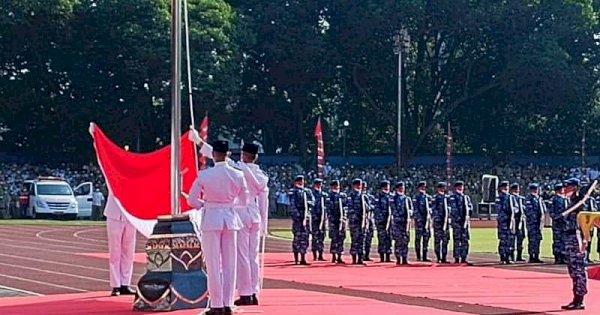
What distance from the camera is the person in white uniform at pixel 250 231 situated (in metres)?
14.4

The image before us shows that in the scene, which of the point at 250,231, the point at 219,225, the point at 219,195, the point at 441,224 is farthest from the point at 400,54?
the point at 219,225

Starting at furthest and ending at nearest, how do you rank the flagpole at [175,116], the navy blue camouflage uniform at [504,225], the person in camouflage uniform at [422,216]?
the navy blue camouflage uniform at [504,225] < the person in camouflage uniform at [422,216] < the flagpole at [175,116]

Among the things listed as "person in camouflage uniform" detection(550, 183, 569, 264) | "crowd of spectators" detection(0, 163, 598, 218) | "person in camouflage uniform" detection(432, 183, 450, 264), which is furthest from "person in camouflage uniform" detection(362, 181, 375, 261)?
"crowd of spectators" detection(0, 163, 598, 218)

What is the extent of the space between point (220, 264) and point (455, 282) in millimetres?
6916

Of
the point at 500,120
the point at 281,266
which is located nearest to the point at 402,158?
the point at 500,120

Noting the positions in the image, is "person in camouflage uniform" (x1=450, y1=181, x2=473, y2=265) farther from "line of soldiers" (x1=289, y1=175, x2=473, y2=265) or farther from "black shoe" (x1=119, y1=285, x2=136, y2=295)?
"black shoe" (x1=119, y1=285, x2=136, y2=295)

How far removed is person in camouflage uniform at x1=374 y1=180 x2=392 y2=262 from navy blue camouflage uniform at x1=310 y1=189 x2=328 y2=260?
1.16 metres

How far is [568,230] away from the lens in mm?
15172

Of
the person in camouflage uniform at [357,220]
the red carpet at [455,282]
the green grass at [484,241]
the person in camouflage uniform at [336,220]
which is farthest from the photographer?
the green grass at [484,241]

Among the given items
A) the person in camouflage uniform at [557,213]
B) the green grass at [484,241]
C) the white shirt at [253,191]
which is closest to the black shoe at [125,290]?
the white shirt at [253,191]

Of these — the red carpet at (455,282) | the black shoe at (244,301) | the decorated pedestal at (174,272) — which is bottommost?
the red carpet at (455,282)

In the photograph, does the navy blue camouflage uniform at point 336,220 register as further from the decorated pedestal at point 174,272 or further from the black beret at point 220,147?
the black beret at point 220,147

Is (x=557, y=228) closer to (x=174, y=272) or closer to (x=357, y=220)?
(x=357, y=220)

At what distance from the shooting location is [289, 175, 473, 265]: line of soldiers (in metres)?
24.2
